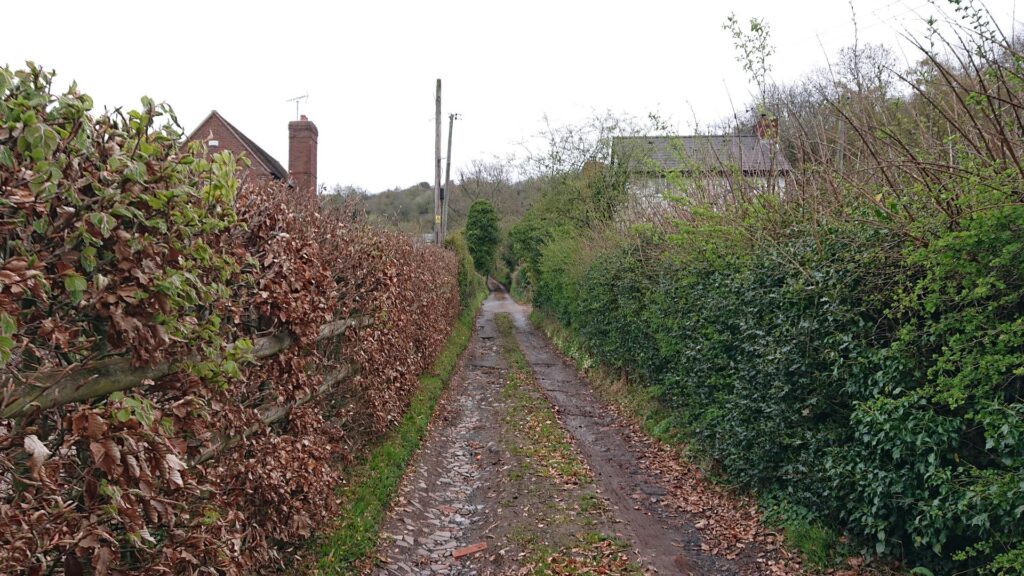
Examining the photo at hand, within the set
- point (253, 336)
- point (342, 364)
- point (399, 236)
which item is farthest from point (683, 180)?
point (253, 336)

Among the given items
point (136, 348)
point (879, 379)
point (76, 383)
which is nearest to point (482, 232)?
point (879, 379)

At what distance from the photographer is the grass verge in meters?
5.21

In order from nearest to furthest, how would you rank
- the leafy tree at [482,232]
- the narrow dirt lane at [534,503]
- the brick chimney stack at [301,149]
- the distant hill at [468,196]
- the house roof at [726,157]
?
1. the narrow dirt lane at [534,503]
2. the house roof at [726,157]
3. the brick chimney stack at [301,149]
4. the leafy tree at [482,232]
5. the distant hill at [468,196]

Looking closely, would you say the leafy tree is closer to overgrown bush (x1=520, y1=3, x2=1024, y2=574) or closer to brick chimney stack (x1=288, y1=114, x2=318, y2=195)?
brick chimney stack (x1=288, y1=114, x2=318, y2=195)

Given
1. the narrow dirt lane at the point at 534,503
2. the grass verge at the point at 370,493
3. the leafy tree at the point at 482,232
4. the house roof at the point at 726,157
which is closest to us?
the grass verge at the point at 370,493

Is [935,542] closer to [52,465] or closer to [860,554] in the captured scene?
[860,554]

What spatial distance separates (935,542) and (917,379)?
1.02 metres

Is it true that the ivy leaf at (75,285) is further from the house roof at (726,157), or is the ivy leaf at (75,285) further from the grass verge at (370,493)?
the house roof at (726,157)

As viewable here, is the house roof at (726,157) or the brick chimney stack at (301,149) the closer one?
the house roof at (726,157)

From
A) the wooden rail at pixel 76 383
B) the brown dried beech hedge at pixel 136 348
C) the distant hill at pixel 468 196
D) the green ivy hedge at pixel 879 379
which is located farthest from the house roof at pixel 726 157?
the distant hill at pixel 468 196

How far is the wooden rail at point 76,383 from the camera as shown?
7.19ft

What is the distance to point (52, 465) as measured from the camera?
231cm

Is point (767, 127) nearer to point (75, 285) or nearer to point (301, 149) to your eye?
point (75, 285)

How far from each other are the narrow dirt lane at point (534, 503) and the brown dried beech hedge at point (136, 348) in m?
1.83
